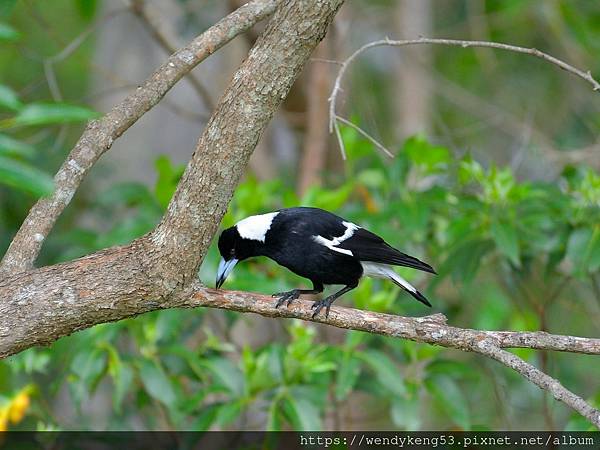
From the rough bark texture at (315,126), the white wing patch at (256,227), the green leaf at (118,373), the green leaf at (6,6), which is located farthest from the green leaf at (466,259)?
the green leaf at (6,6)

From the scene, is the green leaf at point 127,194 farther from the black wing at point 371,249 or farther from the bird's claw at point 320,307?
the bird's claw at point 320,307

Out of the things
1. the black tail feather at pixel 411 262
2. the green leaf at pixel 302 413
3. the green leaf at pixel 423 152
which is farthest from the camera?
the green leaf at pixel 423 152

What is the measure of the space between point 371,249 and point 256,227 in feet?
1.68

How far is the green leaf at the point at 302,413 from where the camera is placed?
3553 millimetres

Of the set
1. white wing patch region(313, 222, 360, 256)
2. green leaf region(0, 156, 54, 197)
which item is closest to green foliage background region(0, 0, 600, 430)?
white wing patch region(313, 222, 360, 256)

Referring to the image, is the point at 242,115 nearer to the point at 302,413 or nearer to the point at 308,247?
the point at 308,247

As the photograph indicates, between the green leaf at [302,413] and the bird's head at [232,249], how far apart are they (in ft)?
2.03

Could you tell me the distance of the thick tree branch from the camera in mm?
2752

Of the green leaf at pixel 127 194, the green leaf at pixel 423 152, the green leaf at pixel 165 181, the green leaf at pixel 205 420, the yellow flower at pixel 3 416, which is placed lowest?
the green leaf at pixel 205 420

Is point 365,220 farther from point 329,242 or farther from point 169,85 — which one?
point 169,85

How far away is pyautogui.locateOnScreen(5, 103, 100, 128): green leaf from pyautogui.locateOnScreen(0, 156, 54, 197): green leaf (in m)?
0.13

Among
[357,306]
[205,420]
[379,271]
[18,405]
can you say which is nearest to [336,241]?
[379,271]

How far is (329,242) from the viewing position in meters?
3.58

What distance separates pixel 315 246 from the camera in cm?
358
